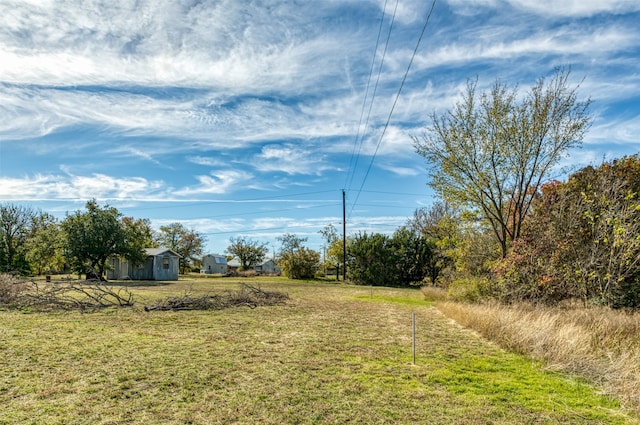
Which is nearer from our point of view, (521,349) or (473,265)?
(521,349)

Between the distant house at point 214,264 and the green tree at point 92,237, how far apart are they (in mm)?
45634

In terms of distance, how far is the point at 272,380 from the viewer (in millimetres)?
5766

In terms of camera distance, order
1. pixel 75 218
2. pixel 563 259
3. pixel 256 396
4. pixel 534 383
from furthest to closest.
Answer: pixel 75 218, pixel 563 259, pixel 534 383, pixel 256 396

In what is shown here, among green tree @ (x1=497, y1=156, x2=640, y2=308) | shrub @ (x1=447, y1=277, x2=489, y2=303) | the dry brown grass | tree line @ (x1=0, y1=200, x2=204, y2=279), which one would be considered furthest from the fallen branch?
tree line @ (x1=0, y1=200, x2=204, y2=279)

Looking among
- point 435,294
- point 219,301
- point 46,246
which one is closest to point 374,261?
point 435,294

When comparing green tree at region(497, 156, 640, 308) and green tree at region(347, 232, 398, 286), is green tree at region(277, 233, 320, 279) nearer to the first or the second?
green tree at region(347, 232, 398, 286)

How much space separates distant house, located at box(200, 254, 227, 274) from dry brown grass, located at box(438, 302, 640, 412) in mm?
71935

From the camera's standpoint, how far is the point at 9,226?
129 ft

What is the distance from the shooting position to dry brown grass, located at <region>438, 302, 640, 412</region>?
564 centimetres

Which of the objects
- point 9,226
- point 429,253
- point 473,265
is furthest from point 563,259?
point 9,226

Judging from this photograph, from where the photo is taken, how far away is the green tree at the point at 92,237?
1200 inches

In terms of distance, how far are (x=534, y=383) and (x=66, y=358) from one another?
24.5 feet

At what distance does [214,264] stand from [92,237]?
48.0 meters

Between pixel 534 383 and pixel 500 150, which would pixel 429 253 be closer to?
pixel 500 150
